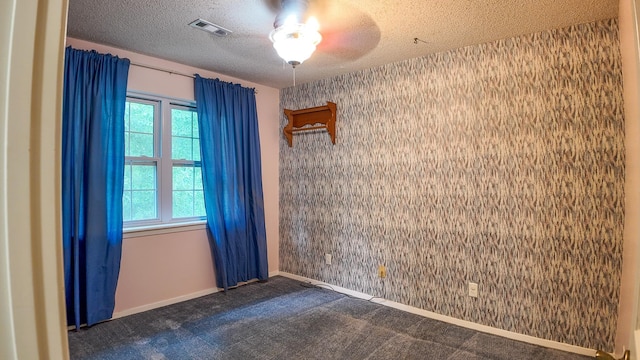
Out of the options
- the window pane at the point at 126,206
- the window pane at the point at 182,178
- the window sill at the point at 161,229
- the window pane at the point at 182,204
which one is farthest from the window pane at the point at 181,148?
the window sill at the point at 161,229

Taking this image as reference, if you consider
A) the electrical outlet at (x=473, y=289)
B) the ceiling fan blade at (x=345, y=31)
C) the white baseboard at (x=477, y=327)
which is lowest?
the white baseboard at (x=477, y=327)

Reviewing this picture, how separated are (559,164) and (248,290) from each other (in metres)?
3.14

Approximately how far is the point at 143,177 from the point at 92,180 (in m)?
0.53

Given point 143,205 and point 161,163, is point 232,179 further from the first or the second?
point 143,205

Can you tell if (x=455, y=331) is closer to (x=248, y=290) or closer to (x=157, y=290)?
(x=248, y=290)

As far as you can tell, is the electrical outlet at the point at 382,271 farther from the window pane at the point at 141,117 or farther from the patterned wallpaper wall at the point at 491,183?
the window pane at the point at 141,117

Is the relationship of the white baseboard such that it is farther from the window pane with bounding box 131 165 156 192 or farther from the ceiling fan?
the ceiling fan

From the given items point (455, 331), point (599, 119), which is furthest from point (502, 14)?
point (455, 331)

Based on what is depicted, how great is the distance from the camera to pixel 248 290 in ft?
12.0

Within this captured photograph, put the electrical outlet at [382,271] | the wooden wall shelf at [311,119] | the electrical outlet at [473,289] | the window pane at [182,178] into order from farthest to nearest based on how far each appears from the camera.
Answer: the wooden wall shelf at [311,119], the window pane at [182,178], the electrical outlet at [382,271], the electrical outlet at [473,289]

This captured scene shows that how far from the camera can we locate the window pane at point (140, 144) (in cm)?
314

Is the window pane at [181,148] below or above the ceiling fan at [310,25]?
below

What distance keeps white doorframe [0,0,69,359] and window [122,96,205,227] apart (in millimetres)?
3003

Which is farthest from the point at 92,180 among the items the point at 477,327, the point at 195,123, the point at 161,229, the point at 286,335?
the point at 477,327
